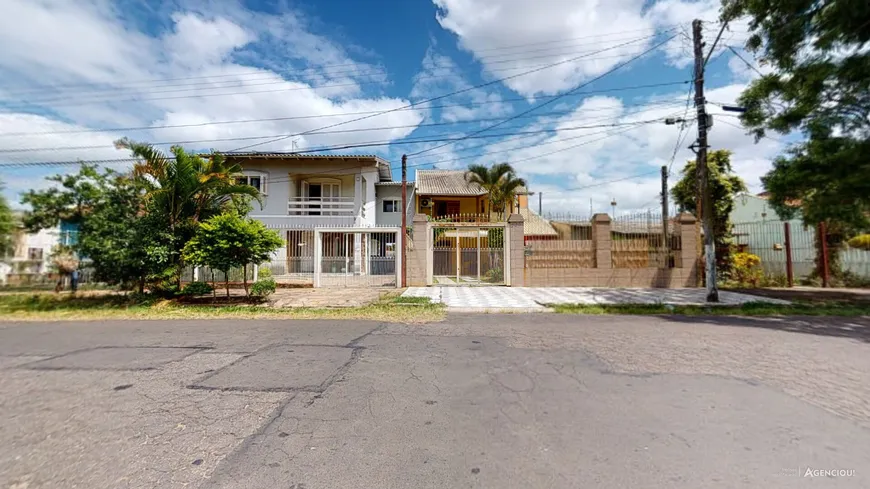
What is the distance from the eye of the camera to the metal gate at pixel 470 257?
15.1m

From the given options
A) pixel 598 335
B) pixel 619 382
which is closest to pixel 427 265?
pixel 598 335

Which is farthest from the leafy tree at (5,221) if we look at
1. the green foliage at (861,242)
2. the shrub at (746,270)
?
the green foliage at (861,242)

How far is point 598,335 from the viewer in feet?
22.0

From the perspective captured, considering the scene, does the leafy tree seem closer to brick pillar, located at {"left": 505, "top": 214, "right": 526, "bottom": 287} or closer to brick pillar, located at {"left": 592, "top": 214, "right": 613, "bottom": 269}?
brick pillar, located at {"left": 505, "top": 214, "right": 526, "bottom": 287}

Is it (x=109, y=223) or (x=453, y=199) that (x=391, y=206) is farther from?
(x=109, y=223)

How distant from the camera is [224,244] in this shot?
10727 millimetres

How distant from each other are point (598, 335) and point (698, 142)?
8.30m

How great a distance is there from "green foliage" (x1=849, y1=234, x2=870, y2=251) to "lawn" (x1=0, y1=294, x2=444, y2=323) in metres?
16.1

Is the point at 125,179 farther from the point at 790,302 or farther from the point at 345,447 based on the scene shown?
the point at 790,302

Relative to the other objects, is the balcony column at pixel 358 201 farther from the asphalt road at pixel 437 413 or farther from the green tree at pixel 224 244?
the asphalt road at pixel 437 413

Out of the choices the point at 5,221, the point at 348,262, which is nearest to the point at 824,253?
the point at 348,262

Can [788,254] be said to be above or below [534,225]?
below

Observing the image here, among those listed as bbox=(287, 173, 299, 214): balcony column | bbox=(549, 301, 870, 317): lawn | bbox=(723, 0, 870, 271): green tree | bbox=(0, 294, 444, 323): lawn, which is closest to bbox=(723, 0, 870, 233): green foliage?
bbox=(723, 0, 870, 271): green tree

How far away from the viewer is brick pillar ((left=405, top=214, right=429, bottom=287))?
48.5 feet
